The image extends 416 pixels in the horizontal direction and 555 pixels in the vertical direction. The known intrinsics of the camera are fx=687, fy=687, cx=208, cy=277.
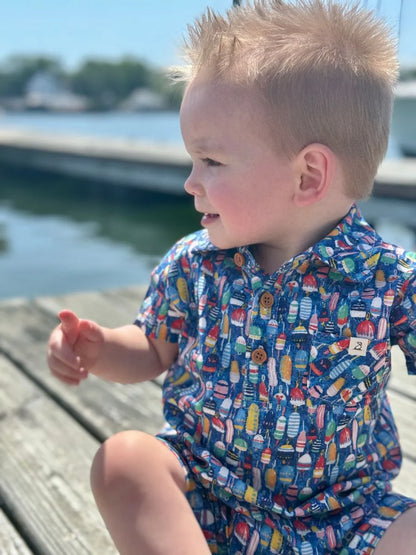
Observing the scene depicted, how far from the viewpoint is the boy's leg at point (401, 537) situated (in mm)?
924

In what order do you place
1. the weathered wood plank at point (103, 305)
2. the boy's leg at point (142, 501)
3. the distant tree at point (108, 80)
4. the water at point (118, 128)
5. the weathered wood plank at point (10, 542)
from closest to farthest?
the boy's leg at point (142, 501) → the weathered wood plank at point (10, 542) → the weathered wood plank at point (103, 305) → the water at point (118, 128) → the distant tree at point (108, 80)

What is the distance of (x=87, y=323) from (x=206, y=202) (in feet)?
0.91

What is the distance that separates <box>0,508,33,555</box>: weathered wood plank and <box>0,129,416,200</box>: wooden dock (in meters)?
4.39

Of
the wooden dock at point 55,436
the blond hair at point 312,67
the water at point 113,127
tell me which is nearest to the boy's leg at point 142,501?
the wooden dock at point 55,436

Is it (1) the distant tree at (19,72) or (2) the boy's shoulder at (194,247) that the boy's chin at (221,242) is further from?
(1) the distant tree at (19,72)

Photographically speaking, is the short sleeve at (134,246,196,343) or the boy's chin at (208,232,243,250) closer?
the boy's chin at (208,232,243,250)

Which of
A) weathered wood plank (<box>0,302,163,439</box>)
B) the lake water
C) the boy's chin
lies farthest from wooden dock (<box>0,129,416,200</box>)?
the boy's chin

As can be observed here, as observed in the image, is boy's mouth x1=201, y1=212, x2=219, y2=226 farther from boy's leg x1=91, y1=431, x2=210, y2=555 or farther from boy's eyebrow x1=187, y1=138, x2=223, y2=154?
boy's leg x1=91, y1=431, x2=210, y2=555

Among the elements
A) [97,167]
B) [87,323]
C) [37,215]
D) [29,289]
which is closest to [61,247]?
[29,289]

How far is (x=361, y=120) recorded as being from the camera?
97cm

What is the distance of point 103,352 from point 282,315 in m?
→ 0.31

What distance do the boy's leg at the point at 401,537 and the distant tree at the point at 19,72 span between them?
178ft

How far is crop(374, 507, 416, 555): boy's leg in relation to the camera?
0.92m

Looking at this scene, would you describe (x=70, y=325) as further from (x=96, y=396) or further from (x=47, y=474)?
(x=96, y=396)
